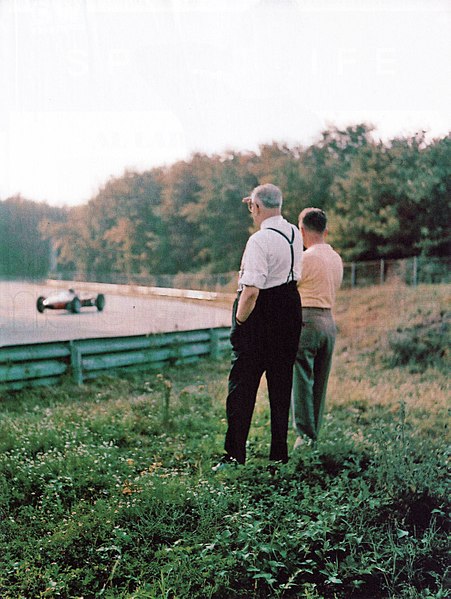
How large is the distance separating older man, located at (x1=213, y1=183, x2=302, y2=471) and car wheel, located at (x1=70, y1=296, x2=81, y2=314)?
1.77 meters

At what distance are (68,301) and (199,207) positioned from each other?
1.39 meters

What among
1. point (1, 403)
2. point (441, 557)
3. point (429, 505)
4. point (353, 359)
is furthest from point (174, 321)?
point (441, 557)

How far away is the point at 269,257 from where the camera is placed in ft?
13.5

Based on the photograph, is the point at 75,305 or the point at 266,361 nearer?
the point at 266,361

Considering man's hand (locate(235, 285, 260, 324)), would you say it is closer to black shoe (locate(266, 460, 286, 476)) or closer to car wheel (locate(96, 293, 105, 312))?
black shoe (locate(266, 460, 286, 476))

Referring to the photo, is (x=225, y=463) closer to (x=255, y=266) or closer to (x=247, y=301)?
(x=247, y=301)

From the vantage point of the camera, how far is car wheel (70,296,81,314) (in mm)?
5382

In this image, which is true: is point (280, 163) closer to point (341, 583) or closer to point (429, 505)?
point (429, 505)

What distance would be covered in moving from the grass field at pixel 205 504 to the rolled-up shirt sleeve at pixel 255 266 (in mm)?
1241

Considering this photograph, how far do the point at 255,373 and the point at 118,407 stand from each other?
178 cm

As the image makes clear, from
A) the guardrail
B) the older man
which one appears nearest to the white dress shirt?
the older man

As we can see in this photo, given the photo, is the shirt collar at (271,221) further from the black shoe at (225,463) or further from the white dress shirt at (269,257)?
the black shoe at (225,463)

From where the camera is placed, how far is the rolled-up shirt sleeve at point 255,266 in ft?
13.1

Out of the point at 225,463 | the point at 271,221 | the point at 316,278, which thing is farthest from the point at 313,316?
the point at 225,463
